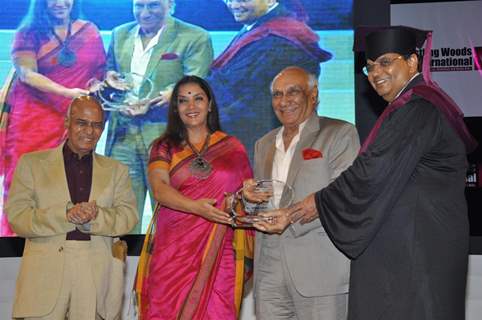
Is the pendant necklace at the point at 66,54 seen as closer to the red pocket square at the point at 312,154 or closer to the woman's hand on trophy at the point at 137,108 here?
the woman's hand on trophy at the point at 137,108

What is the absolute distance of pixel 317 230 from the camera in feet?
10.9

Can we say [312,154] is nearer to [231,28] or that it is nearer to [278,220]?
[278,220]

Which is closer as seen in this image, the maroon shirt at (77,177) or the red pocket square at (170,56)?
the maroon shirt at (77,177)

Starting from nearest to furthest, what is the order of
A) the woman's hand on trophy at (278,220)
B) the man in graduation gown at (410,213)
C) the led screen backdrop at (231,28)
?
1. the man in graduation gown at (410,213)
2. the woman's hand on trophy at (278,220)
3. the led screen backdrop at (231,28)

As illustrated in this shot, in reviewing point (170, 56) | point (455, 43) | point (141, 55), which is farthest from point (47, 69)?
point (455, 43)

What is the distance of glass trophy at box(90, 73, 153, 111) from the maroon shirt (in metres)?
1.61

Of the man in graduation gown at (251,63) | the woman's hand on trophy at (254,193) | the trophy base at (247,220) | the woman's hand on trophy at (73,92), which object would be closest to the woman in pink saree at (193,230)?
the trophy base at (247,220)

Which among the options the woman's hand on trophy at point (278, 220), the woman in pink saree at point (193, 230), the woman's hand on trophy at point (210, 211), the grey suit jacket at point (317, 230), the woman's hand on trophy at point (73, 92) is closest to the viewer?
the woman's hand on trophy at point (278, 220)

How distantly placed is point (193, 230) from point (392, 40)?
1261 mm

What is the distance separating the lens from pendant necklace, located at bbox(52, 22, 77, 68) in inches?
203

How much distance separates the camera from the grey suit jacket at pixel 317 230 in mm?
3266

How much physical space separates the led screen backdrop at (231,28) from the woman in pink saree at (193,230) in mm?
1493

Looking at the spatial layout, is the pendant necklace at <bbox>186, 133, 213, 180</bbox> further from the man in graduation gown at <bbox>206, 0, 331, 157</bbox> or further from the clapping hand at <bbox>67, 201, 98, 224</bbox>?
the man in graduation gown at <bbox>206, 0, 331, 157</bbox>

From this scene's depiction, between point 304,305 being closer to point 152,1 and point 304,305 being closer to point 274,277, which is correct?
point 274,277
